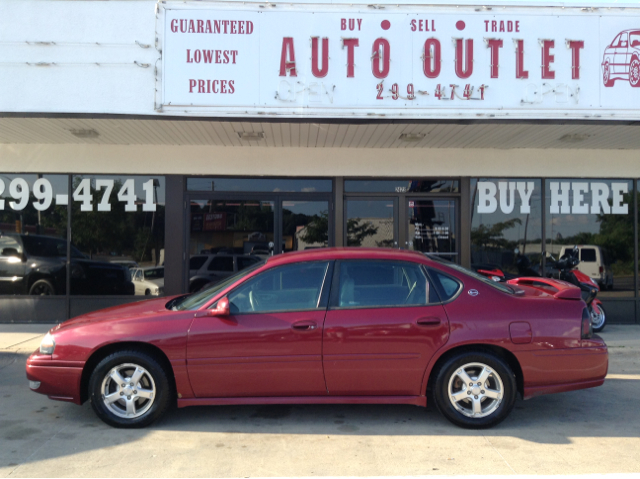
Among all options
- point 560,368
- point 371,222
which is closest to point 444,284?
point 560,368

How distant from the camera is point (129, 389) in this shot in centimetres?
468

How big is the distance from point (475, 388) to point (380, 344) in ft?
3.02

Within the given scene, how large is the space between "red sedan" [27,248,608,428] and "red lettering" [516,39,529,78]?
4.10m

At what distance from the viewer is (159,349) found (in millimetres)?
4688

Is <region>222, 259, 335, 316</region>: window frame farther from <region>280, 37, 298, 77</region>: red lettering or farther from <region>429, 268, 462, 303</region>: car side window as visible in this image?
<region>280, 37, 298, 77</region>: red lettering

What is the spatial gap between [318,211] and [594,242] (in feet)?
17.0

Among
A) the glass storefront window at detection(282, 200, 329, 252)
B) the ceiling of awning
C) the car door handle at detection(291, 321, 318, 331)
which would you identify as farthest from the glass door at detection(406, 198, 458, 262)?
the car door handle at detection(291, 321, 318, 331)

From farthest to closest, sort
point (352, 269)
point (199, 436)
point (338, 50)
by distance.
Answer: point (338, 50)
point (352, 269)
point (199, 436)

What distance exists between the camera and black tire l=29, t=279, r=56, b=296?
31.3 feet

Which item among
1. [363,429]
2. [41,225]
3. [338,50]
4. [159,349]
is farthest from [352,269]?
[41,225]

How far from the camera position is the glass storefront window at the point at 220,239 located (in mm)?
9742

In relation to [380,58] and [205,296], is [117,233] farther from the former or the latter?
[380,58]

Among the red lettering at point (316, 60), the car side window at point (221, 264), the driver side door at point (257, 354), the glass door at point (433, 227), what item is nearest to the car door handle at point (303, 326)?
the driver side door at point (257, 354)

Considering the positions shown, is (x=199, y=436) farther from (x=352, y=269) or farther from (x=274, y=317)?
(x=352, y=269)
